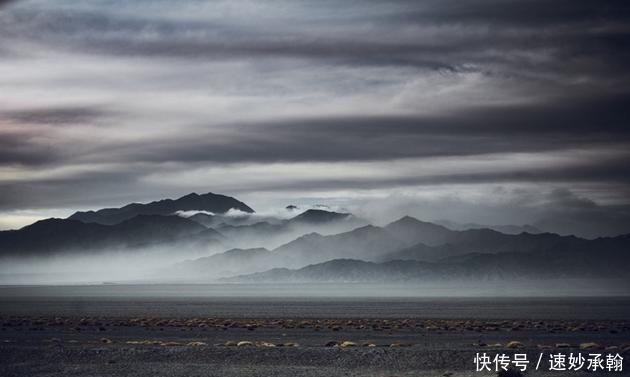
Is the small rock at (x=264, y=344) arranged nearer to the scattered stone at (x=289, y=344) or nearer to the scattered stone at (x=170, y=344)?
the scattered stone at (x=289, y=344)

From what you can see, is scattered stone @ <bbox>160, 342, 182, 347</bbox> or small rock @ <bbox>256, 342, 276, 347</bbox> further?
scattered stone @ <bbox>160, 342, 182, 347</bbox>

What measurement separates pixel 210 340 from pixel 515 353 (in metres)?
20.2

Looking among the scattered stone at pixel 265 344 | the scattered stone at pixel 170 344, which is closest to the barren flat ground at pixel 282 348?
the scattered stone at pixel 170 344

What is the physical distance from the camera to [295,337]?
201 feet

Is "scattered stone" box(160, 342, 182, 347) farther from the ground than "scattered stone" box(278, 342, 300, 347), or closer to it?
farther from the ground

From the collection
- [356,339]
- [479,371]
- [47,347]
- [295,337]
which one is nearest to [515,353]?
[479,371]

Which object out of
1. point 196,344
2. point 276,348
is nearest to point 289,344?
point 276,348

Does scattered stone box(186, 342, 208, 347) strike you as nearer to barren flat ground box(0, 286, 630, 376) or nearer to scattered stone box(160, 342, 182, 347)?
barren flat ground box(0, 286, 630, 376)

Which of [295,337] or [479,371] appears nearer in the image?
[479,371]

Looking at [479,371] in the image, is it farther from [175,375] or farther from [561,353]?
[175,375]

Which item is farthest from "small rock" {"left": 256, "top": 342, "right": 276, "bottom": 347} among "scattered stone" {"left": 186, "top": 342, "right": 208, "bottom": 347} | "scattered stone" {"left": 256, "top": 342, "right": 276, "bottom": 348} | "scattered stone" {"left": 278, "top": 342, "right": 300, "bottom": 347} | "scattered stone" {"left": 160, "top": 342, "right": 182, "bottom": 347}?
"scattered stone" {"left": 160, "top": 342, "right": 182, "bottom": 347}

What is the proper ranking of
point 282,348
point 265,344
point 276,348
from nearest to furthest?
1. point 276,348
2. point 282,348
3. point 265,344

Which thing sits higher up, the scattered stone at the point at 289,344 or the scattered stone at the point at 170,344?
the scattered stone at the point at 170,344

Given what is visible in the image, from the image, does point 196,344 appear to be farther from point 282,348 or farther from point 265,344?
point 282,348
